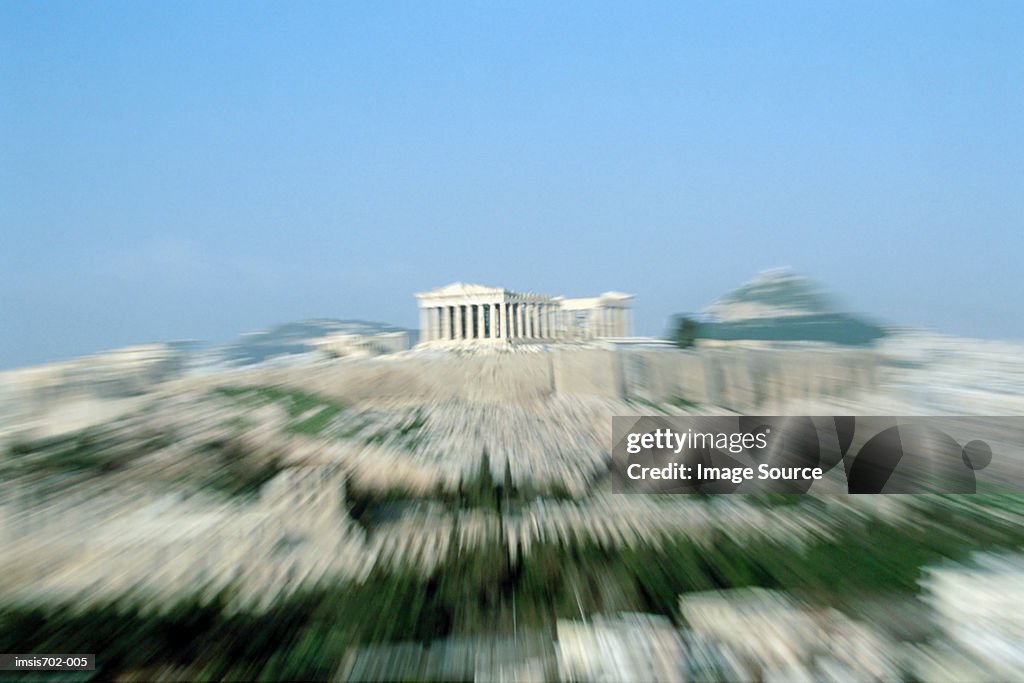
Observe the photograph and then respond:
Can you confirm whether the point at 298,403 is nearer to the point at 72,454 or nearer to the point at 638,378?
the point at 72,454

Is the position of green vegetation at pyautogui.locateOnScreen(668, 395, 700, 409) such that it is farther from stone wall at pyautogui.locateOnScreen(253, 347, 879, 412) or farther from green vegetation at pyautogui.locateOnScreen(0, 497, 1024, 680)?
green vegetation at pyautogui.locateOnScreen(0, 497, 1024, 680)

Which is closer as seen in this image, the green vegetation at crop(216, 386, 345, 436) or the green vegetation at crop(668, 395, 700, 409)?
the green vegetation at crop(216, 386, 345, 436)

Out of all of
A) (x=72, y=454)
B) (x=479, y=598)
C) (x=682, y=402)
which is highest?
(x=72, y=454)

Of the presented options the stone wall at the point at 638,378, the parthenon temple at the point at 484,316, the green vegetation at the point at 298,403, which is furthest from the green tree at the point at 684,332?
the parthenon temple at the point at 484,316

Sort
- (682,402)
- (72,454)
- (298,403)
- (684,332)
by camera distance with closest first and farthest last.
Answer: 1. (72,454)
2. (298,403)
3. (682,402)
4. (684,332)

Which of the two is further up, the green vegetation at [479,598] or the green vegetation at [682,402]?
the green vegetation at [682,402]

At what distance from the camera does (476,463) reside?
6.61m

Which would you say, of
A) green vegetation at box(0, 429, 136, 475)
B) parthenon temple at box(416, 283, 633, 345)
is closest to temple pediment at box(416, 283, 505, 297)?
parthenon temple at box(416, 283, 633, 345)

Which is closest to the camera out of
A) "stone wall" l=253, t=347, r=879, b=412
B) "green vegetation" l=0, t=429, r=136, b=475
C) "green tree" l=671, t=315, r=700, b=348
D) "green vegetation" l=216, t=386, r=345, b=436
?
"green vegetation" l=0, t=429, r=136, b=475

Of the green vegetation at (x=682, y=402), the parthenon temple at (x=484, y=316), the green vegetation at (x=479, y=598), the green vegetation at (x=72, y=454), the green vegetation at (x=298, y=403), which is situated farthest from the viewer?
the parthenon temple at (x=484, y=316)

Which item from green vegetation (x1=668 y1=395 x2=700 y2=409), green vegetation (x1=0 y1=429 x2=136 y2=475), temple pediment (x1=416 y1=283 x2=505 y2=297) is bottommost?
green vegetation (x1=668 y1=395 x2=700 y2=409)

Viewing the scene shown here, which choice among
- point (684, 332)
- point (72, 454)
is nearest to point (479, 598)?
point (72, 454)

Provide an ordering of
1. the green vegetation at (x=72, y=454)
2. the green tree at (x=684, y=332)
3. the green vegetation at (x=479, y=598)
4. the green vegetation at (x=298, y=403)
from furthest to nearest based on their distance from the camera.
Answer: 1. the green tree at (x=684, y=332)
2. the green vegetation at (x=298, y=403)
3. the green vegetation at (x=72, y=454)
4. the green vegetation at (x=479, y=598)

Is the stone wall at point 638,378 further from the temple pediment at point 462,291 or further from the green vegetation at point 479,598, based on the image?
the temple pediment at point 462,291
